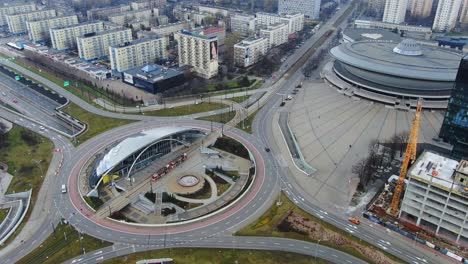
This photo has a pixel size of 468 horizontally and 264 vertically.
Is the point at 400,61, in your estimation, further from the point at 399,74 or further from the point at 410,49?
the point at 410,49

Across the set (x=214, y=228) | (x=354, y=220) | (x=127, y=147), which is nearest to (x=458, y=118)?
(x=354, y=220)

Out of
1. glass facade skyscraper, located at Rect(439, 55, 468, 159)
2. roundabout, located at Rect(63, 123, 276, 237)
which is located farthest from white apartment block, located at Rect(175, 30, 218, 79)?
glass facade skyscraper, located at Rect(439, 55, 468, 159)

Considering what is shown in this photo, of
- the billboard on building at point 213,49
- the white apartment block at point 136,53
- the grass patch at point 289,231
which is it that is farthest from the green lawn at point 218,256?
the white apartment block at point 136,53

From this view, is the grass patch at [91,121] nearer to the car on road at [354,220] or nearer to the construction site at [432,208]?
the car on road at [354,220]

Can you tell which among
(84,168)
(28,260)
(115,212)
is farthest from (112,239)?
(84,168)

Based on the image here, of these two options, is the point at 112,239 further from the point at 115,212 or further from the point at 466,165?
the point at 466,165

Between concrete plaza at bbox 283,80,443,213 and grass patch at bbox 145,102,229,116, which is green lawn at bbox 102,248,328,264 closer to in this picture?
concrete plaza at bbox 283,80,443,213
